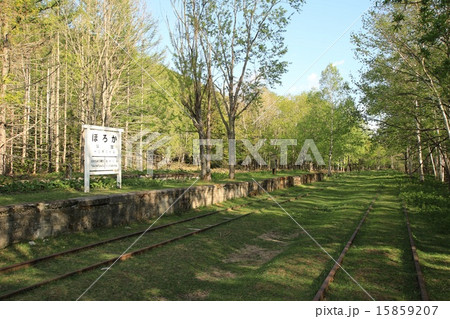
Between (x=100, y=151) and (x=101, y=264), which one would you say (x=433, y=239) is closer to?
(x=101, y=264)

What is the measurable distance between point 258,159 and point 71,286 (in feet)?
160

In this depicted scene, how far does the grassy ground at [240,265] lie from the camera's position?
18.4ft

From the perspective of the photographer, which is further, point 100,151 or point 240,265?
point 100,151

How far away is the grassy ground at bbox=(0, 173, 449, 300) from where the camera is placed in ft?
18.4

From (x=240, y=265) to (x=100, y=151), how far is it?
27.3 feet

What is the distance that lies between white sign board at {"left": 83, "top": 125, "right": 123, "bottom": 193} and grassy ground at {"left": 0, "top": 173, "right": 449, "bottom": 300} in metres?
3.41

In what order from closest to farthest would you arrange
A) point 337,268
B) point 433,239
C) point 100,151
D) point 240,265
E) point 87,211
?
point 337,268 → point 240,265 → point 433,239 → point 87,211 → point 100,151

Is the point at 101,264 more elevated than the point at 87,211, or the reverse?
the point at 87,211

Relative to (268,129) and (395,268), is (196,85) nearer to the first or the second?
(395,268)

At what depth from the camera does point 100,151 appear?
13.6 meters
